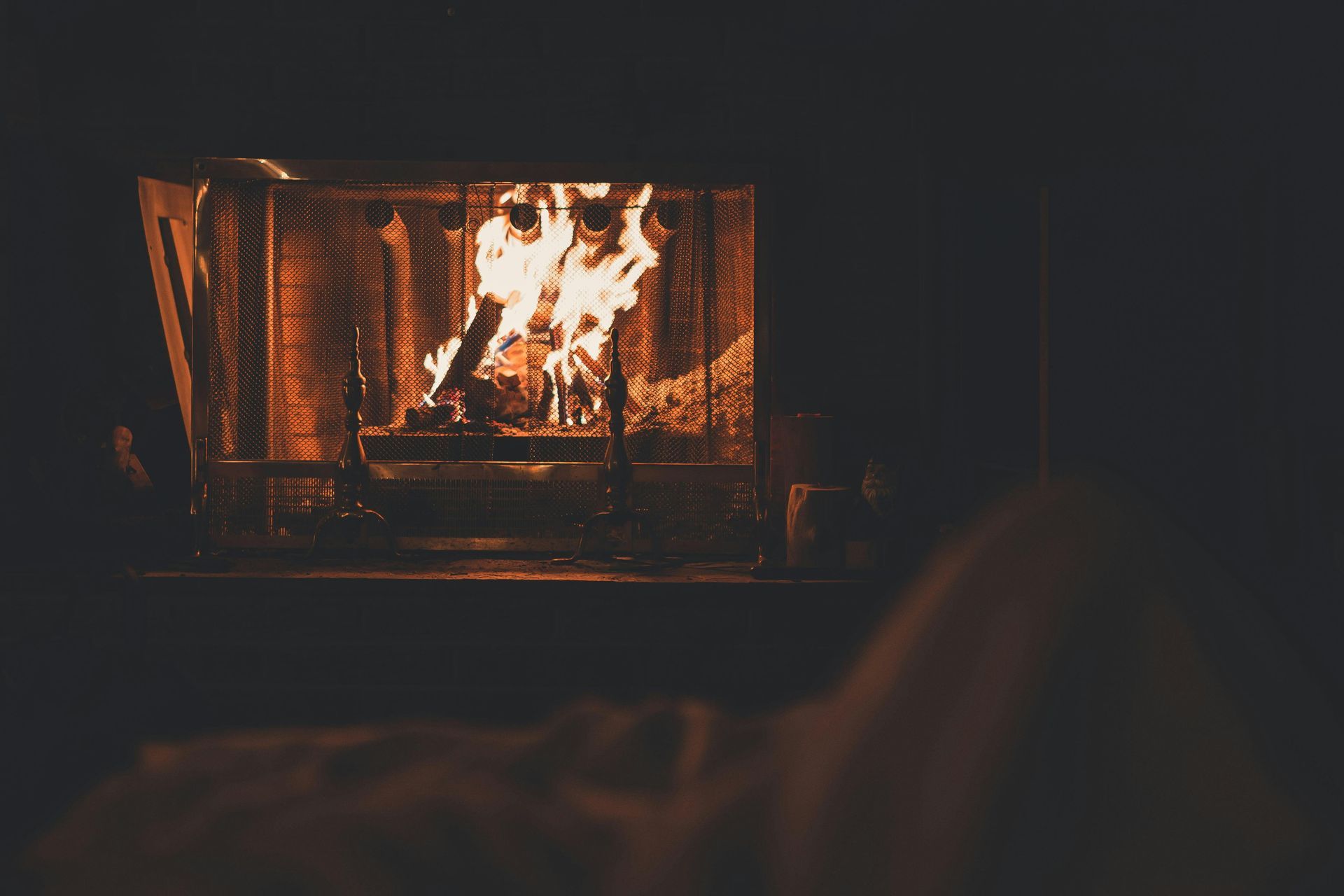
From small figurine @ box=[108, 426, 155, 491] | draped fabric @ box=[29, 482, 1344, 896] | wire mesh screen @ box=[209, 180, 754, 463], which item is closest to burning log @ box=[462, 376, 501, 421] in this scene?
wire mesh screen @ box=[209, 180, 754, 463]

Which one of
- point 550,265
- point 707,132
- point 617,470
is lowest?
point 617,470

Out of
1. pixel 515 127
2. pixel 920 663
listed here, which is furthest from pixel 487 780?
pixel 515 127

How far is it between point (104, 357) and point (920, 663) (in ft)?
6.83

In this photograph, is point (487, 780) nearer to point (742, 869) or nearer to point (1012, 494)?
point (742, 869)

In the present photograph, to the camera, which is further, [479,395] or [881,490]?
[479,395]

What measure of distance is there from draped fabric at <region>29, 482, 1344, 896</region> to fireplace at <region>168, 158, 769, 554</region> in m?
1.31

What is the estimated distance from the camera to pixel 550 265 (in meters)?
2.33

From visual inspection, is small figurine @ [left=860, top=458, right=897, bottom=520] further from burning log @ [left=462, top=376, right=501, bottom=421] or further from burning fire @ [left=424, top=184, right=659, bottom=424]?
burning log @ [left=462, top=376, right=501, bottom=421]

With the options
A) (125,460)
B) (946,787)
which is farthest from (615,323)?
(946,787)

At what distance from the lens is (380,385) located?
7.66 ft

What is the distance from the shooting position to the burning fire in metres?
2.33

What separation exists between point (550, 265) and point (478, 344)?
0.72 feet

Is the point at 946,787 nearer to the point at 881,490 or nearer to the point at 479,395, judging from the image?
the point at 881,490

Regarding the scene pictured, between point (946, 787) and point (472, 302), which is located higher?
point (472, 302)
